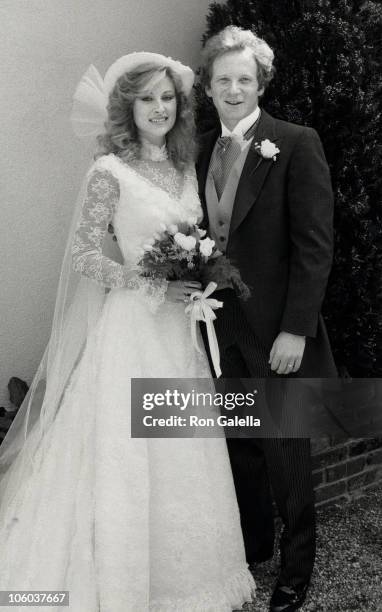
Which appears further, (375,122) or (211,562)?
(375,122)

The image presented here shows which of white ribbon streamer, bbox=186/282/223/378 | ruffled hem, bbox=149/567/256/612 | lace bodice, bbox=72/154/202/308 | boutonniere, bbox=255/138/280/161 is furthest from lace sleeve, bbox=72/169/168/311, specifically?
ruffled hem, bbox=149/567/256/612

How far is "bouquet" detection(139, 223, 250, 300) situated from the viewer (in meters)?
2.47

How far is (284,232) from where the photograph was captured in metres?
2.68

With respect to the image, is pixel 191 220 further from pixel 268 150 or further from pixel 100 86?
pixel 100 86

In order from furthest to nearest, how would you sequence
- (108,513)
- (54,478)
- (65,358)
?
(65,358) → (54,478) → (108,513)

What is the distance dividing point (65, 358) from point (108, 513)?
72 cm

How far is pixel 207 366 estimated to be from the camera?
281 centimetres

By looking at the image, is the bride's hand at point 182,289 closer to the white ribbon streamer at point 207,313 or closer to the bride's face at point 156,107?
the white ribbon streamer at point 207,313

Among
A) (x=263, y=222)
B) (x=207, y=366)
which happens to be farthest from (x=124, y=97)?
(x=207, y=366)

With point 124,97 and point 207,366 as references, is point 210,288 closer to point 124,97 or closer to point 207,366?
point 207,366

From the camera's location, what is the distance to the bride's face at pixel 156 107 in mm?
2785

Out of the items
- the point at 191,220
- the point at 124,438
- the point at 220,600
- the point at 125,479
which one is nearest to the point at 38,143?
the point at 191,220

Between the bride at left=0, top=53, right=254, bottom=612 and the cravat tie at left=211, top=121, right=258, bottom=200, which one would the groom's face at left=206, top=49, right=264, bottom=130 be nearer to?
the cravat tie at left=211, top=121, right=258, bottom=200

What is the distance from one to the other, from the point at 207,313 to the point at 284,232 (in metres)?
0.47
